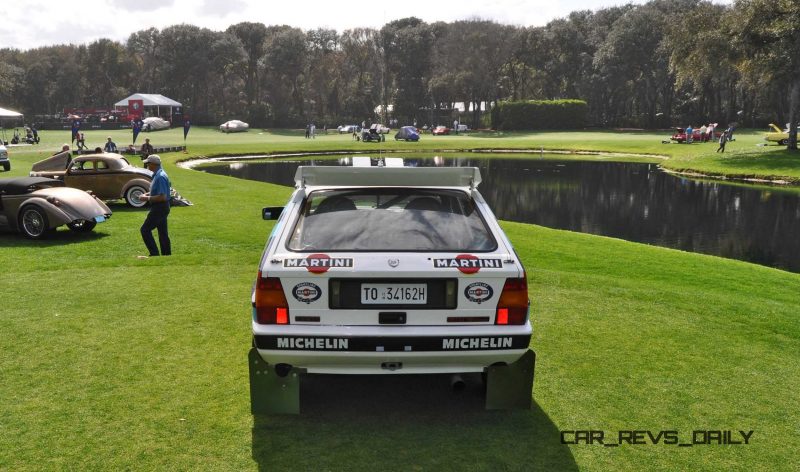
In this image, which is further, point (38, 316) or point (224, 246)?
point (224, 246)

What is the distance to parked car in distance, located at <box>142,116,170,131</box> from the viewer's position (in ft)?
309

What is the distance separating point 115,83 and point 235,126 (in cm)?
4161

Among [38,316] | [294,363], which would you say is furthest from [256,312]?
[38,316]


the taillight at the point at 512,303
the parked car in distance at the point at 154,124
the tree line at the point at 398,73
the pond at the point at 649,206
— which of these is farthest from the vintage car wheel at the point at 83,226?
the tree line at the point at 398,73

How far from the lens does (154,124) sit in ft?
317

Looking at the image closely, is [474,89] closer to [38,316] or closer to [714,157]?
[714,157]

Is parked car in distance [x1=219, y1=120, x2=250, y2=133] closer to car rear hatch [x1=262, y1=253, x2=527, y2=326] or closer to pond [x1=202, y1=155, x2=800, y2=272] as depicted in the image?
pond [x1=202, y1=155, x2=800, y2=272]

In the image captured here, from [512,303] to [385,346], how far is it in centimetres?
102

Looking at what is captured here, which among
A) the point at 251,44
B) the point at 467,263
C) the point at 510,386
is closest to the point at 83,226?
the point at 510,386

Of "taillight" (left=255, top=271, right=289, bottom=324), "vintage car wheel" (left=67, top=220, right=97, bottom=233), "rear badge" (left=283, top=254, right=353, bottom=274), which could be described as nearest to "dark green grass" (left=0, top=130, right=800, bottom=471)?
"taillight" (left=255, top=271, right=289, bottom=324)

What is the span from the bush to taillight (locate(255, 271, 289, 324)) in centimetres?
9409

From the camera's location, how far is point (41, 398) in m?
5.99

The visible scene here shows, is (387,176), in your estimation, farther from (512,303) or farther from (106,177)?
(106,177)

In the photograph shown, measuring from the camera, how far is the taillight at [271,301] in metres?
5.21
